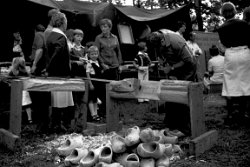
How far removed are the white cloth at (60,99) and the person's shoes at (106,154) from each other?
1603 mm

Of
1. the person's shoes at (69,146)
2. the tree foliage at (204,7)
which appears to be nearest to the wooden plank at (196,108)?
the person's shoes at (69,146)

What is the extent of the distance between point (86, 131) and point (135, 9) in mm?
7905

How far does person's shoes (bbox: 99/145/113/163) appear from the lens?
9.90 ft

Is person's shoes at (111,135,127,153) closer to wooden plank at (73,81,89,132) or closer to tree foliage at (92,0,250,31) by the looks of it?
wooden plank at (73,81,89,132)

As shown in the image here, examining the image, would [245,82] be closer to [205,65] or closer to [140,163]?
[140,163]

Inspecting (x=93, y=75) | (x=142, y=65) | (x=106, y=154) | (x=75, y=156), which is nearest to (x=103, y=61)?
(x=93, y=75)

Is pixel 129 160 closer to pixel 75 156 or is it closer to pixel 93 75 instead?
pixel 75 156

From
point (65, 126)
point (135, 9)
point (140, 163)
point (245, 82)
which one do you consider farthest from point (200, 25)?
point (140, 163)

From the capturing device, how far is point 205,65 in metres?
12.7

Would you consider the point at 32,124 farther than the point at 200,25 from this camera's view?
No

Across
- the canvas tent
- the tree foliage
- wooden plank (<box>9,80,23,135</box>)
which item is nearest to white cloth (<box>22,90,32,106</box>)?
wooden plank (<box>9,80,23,135</box>)

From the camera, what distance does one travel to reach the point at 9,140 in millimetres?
3838

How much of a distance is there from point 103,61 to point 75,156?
2.97 m

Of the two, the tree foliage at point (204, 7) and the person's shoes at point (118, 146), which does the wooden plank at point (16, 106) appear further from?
the tree foliage at point (204, 7)
